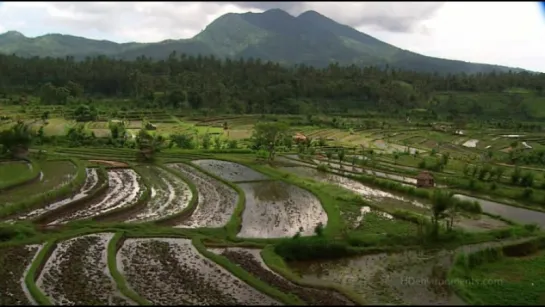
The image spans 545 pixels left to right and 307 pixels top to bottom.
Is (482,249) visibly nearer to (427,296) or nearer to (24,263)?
(427,296)

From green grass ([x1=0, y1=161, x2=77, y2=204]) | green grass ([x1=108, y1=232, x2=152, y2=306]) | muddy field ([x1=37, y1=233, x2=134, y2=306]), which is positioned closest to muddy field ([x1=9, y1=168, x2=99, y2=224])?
green grass ([x1=0, y1=161, x2=77, y2=204])

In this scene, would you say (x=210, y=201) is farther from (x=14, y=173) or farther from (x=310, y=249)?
(x=14, y=173)

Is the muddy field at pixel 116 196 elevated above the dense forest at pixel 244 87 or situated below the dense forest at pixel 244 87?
below

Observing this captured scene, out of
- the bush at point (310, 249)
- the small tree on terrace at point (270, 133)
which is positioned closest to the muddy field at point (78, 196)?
the bush at point (310, 249)

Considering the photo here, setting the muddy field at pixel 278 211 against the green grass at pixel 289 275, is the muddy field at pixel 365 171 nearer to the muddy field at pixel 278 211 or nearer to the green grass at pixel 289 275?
the muddy field at pixel 278 211

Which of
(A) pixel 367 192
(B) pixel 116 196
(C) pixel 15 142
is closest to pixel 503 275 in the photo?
(A) pixel 367 192

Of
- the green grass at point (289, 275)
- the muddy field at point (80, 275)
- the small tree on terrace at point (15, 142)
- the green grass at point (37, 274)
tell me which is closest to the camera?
the green grass at point (37, 274)

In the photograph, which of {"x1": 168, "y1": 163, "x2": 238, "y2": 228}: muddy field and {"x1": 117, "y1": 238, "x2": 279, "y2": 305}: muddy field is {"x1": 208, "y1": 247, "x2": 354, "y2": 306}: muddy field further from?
{"x1": 168, "y1": 163, "x2": 238, "y2": 228}: muddy field

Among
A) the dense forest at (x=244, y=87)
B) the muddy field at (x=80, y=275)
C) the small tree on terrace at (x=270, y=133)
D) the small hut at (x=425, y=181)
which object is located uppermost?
the dense forest at (x=244, y=87)
